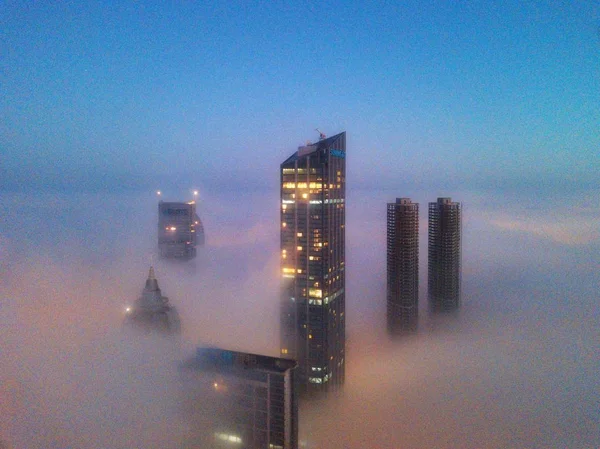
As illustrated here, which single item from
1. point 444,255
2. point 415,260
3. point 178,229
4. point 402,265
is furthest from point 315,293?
point 444,255

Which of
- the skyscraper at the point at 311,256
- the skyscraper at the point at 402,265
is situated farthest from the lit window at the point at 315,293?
the skyscraper at the point at 402,265

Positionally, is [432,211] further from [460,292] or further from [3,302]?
[3,302]

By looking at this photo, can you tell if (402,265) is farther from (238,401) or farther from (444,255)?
(238,401)

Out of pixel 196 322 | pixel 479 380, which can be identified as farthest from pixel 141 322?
pixel 479 380

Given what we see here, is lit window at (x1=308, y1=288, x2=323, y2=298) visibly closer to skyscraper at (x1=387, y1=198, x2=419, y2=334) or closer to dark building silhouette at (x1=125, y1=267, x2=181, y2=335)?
dark building silhouette at (x1=125, y1=267, x2=181, y2=335)

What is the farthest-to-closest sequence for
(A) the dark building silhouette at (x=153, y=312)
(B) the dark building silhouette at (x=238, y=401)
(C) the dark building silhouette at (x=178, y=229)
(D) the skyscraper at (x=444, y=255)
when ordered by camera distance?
(D) the skyscraper at (x=444, y=255) < (C) the dark building silhouette at (x=178, y=229) < (A) the dark building silhouette at (x=153, y=312) < (B) the dark building silhouette at (x=238, y=401)

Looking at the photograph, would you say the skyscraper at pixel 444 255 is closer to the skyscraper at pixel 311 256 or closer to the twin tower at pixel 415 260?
the twin tower at pixel 415 260

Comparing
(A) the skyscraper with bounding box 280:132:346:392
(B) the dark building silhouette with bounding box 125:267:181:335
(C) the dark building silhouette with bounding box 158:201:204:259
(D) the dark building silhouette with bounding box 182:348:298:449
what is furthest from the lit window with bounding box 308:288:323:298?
(C) the dark building silhouette with bounding box 158:201:204:259

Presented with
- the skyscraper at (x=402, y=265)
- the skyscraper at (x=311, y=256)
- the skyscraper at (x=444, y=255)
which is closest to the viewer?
the skyscraper at (x=311, y=256)
